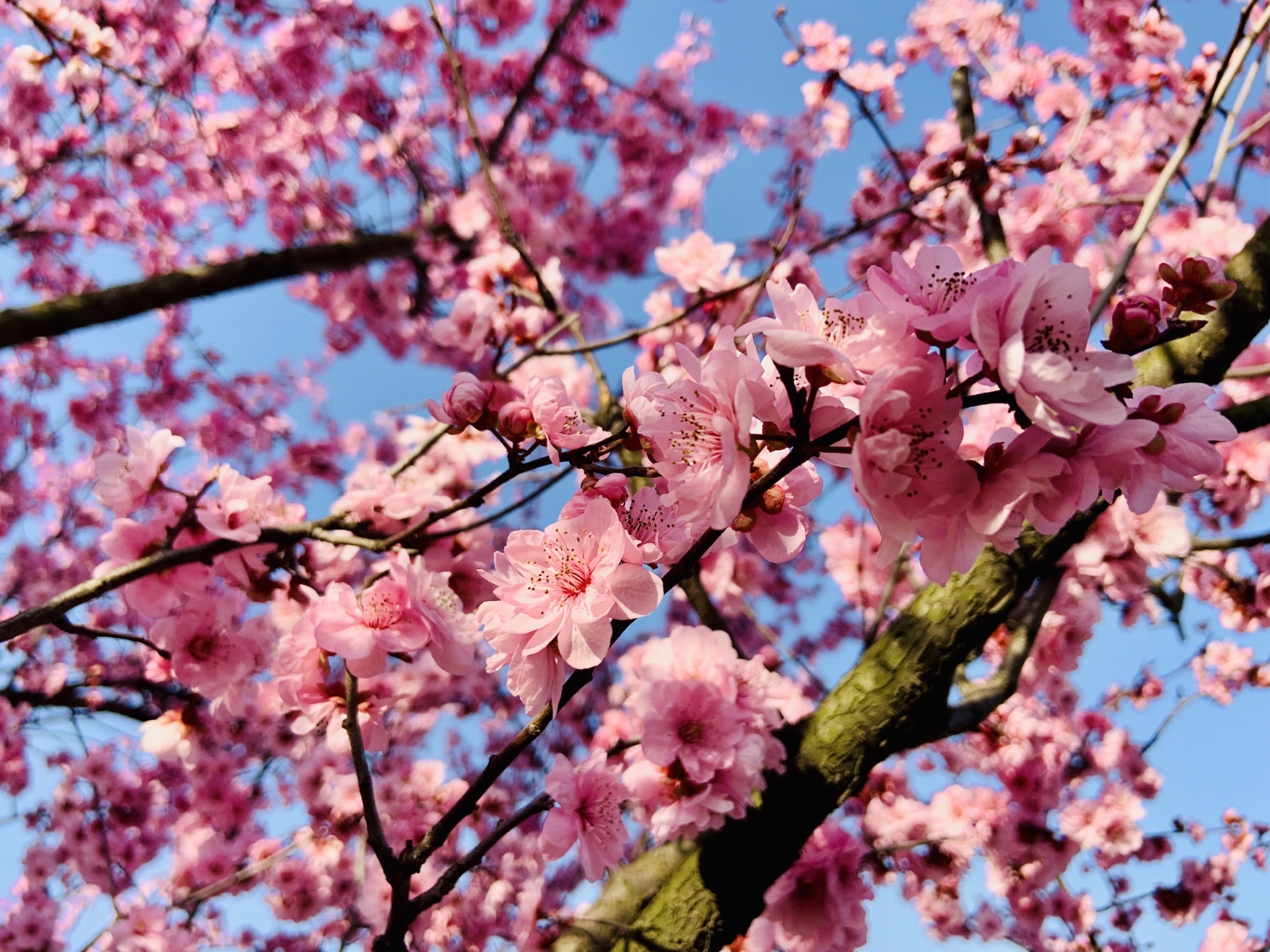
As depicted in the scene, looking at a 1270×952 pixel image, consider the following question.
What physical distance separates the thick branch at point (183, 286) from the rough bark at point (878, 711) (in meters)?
3.56

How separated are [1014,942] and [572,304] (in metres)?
6.34

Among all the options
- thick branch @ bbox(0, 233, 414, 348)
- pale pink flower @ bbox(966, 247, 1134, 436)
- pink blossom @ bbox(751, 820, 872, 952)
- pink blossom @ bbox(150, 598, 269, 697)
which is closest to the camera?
pale pink flower @ bbox(966, 247, 1134, 436)

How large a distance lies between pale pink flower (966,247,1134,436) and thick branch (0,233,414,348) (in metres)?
3.94

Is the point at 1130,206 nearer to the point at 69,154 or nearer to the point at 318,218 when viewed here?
the point at 318,218

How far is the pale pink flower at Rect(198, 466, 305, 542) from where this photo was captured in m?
1.52

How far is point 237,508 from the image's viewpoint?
1.59 m

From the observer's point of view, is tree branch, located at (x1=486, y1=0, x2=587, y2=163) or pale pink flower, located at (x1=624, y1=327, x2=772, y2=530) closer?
pale pink flower, located at (x1=624, y1=327, x2=772, y2=530)

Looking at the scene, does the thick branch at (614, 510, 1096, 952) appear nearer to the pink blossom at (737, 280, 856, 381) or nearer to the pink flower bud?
the pink flower bud

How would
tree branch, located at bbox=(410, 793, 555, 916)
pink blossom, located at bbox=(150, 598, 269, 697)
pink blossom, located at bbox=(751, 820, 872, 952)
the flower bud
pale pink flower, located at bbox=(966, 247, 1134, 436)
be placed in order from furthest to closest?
pink blossom, located at bbox=(751, 820, 872, 952) → pink blossom, located at bbox=(150, 598, 269, 697) → tree branch, located at bbox=(410, 793, 555, 916) → the flower bud → pale pink flower, located at bbox=(966, 247, 1134, 436)

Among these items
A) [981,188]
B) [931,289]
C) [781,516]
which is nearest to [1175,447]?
[931,289]

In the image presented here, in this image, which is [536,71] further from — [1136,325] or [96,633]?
[1136,325]

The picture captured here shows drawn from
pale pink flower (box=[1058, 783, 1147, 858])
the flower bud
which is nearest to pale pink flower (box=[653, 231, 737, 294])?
the flower bud

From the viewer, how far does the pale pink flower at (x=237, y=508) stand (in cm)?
152

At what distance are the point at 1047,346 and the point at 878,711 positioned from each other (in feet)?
4.51
